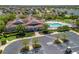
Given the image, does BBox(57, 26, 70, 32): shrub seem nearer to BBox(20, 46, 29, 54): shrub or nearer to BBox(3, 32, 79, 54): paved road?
BBox(3, 32, 79, 54): paved road

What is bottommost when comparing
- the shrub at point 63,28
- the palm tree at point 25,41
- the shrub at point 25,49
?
the shrub at point 25,49

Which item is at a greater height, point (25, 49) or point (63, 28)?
point (63, 28)

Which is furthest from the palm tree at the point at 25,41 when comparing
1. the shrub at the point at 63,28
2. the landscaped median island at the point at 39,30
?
the shrub at the point at 63,28

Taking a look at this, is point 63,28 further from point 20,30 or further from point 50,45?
point 20,30

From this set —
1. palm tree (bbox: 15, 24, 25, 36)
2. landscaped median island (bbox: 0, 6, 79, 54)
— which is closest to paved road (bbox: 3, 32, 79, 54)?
landscaped median island (bbox: 0, 6, 79, 54)

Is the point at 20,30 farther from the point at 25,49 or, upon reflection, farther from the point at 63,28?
the point at 63,28

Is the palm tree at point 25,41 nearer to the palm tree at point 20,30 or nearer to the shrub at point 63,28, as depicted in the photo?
the palm tree at point 20,30

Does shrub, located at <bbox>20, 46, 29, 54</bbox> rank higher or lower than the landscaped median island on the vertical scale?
lower

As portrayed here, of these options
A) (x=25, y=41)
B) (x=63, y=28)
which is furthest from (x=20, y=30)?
(x=63, y=28)
